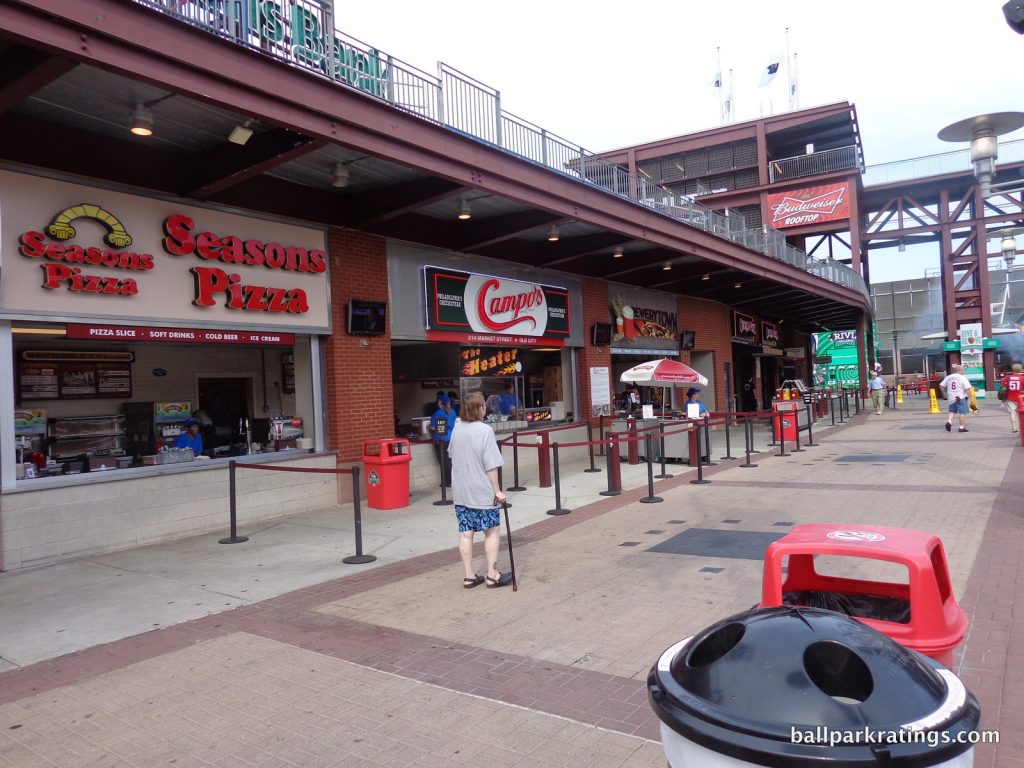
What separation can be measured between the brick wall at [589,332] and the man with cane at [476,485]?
1078cm

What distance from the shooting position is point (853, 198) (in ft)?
122

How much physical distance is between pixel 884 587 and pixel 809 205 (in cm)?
3980

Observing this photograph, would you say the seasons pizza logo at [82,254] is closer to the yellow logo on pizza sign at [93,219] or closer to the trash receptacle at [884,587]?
the yellow logo on pizza sign at [93,219]

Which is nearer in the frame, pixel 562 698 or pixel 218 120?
pixel 562 698

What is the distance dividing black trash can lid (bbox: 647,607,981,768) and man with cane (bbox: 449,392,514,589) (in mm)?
4008

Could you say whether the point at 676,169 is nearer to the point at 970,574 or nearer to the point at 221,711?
the point at 970,574

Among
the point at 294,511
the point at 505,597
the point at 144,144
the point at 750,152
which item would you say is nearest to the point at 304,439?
the point at 294,511

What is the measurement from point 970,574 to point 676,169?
41.5 meters

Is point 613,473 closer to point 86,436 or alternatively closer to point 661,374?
point 661,374

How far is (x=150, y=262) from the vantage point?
28.2 ft


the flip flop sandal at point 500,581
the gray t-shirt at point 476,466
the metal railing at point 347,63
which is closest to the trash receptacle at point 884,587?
the gray t-shirt at point 476,466

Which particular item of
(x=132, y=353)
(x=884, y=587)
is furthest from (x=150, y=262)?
(x=884, y=587)

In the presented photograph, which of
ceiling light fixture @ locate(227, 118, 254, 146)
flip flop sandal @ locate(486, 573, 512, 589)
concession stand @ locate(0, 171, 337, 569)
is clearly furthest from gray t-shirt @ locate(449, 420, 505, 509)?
concession stand @ locate(0, 171, 337, 569)

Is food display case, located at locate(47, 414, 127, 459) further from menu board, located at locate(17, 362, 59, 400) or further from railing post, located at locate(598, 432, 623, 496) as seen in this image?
railing post, located at locate(598, 432, 623, 496)
